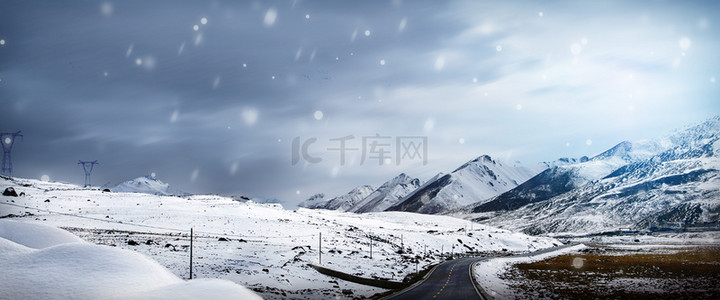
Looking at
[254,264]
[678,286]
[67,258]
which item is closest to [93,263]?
[67,258]

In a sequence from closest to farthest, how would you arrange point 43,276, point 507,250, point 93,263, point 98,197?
point 43,276 < point 93,263 < point 98,197 < point 507,250

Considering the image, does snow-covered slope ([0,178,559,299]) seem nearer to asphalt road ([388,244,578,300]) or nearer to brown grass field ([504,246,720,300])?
asphalt road ([388,244,578,300])

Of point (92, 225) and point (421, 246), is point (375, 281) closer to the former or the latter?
point (92, 225)

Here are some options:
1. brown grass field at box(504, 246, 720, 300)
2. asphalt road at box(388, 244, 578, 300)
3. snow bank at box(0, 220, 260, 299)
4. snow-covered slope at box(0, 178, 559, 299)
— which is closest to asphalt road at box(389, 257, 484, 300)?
asphalt road at box(388, 244, 578, 300)

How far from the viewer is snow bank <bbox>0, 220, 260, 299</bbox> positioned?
13.4 m

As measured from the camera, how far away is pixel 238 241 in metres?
59.5

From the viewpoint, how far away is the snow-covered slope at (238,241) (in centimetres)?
3953

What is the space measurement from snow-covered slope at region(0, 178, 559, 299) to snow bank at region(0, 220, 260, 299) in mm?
940

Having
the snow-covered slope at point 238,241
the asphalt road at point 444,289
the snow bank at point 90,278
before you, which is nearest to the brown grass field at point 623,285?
the asphalt road at point 444,289

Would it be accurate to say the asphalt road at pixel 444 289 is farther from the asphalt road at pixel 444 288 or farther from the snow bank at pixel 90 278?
the snow bank at pixel 90 278

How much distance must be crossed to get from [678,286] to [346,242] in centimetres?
4924

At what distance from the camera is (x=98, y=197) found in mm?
100562

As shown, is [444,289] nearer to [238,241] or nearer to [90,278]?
[238,241]

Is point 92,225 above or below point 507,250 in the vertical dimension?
above
